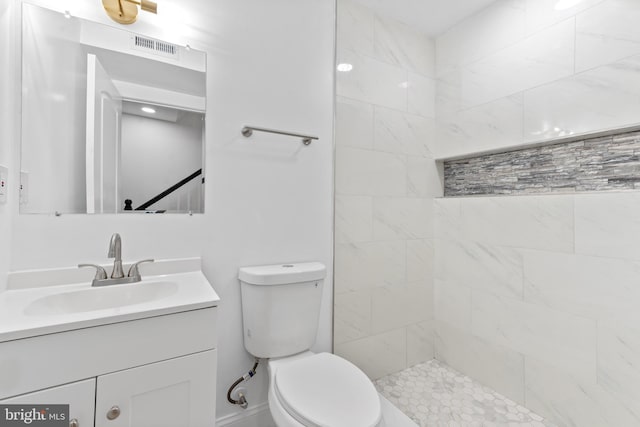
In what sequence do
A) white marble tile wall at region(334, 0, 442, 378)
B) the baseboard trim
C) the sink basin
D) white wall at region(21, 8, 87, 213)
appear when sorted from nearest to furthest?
1. the sink basin
2. white wall at region(21, 8, 87, 213)
3. the baseboard trim
4. white marble tile wall at region(334, 0, 442, 378)

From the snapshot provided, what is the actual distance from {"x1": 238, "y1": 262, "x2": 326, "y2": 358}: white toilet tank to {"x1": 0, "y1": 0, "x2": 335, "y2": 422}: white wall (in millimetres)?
92

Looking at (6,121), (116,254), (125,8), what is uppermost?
(125,8)

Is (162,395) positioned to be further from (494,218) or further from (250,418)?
(494,218)

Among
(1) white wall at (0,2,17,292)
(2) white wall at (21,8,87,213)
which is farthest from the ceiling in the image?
(1) white wall at (0,2,17,292)

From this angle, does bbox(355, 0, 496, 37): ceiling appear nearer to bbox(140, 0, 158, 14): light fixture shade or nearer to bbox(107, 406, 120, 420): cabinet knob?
bbox(140, 0, 158, 14): light fixture shade

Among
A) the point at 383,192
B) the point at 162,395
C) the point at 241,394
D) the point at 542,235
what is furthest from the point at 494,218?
the point at 162,395

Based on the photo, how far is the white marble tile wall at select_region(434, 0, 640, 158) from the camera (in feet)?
4.36

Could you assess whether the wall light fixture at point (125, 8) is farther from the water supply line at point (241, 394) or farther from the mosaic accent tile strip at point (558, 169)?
the mosaic accent tile strip at point (558, 169)

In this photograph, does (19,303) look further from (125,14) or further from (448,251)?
(448,251)

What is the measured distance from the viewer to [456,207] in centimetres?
199

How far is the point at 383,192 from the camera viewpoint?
1.89 m

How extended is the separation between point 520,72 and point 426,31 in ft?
2.35

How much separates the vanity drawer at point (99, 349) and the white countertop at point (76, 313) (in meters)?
0.02

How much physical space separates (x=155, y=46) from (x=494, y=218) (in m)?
1.93
